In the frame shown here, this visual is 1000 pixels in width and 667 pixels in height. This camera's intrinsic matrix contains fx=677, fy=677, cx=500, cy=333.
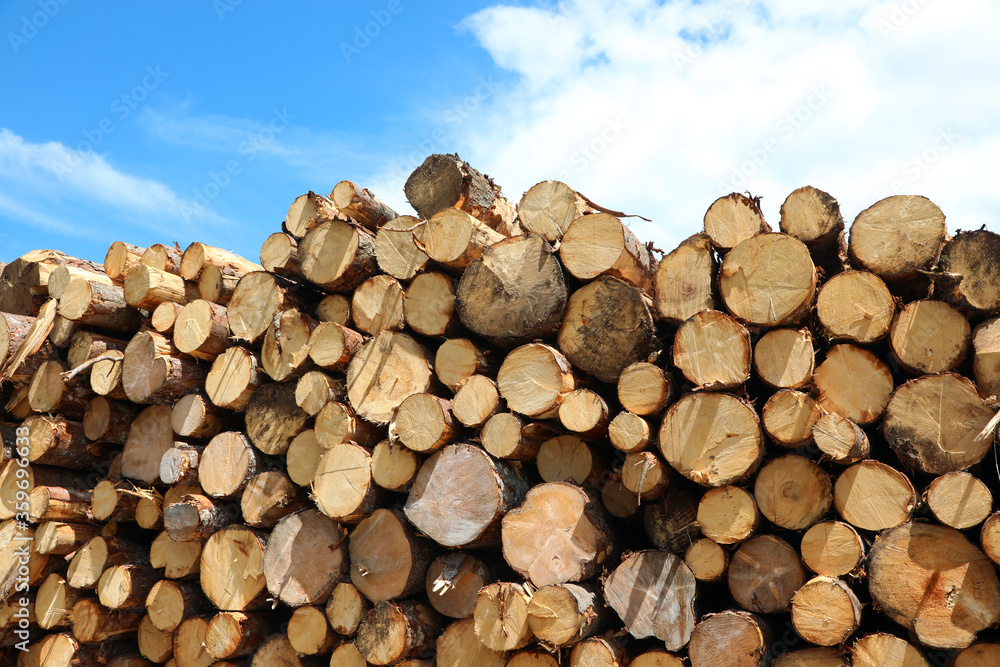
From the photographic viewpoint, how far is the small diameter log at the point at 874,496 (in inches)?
109

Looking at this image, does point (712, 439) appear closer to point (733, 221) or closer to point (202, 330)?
point (733, 221)

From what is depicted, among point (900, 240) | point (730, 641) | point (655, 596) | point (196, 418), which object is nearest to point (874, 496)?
point (730, 641)

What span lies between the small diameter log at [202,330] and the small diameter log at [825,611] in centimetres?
363

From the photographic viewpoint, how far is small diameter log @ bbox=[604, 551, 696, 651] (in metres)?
2.92

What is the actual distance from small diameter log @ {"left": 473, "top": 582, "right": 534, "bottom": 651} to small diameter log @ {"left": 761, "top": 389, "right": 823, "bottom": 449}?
133cm

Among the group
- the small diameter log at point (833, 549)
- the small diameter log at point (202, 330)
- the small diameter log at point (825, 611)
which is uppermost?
the small diameter log at point (202, 330)

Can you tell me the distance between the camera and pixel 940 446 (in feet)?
9.21

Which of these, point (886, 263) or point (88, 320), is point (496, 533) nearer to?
point (886, 263)

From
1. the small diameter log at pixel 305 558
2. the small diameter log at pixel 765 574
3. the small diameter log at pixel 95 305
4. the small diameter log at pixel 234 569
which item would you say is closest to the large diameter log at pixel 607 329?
the small diameter log at pixel 765 574

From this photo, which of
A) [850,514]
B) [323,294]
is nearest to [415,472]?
[323,294]

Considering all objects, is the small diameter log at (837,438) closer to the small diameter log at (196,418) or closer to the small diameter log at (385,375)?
the small diameter log at (385,375)

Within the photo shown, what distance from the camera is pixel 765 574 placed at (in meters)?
2.92

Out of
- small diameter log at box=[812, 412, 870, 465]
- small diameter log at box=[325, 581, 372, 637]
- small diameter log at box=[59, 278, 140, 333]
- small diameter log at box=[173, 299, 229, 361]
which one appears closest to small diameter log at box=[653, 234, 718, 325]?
small diameter log at box=[812, 412, 870, 465]

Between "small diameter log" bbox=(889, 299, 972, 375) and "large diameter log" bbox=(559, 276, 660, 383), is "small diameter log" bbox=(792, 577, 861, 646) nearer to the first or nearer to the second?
"small diameter log" bbox=(889, 299, 972, 375)
